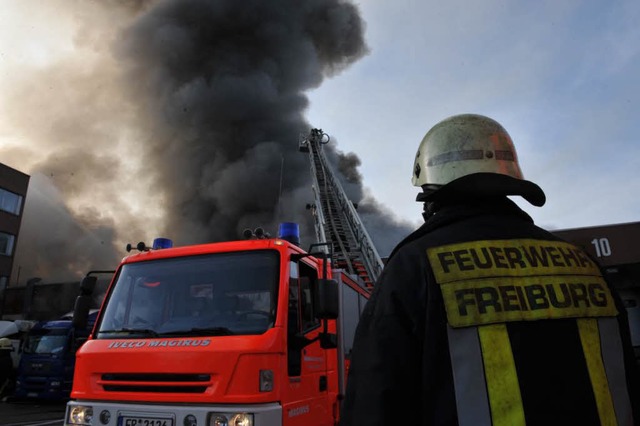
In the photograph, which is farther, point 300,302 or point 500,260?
point 300,302

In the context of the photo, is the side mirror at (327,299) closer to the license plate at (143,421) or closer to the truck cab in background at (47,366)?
the license plate at (143,421)

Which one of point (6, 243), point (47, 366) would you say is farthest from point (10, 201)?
point (47, 366)

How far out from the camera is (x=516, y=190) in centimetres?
115

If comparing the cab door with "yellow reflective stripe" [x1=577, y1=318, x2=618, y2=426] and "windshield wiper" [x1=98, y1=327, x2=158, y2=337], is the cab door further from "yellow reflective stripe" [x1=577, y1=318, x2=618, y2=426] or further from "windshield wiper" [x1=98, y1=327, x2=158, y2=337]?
"yellow reflective stripe" [x1=577, y1=318, x2=618, y2=426]

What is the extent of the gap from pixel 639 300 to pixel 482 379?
14.6 m

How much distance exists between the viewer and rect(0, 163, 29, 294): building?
2588 centimetres

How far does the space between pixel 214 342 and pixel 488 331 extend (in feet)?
6.42

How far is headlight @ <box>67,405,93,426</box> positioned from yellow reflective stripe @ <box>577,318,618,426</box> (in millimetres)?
2676

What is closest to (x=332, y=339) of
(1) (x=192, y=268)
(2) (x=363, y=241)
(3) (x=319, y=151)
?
(1) (x=192, y=268)

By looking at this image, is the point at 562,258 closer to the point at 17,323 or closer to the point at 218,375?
the point at 218,375

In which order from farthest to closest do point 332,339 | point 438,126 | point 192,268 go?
point 192,268 → point 332,339 → point 438,126

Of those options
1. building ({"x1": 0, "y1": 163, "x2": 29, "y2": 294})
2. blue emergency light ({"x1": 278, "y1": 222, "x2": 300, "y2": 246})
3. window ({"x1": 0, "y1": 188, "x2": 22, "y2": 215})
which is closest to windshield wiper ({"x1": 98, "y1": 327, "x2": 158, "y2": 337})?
blue emergency light ({"x1": 278, "y1": 222, "x2": 300, "y2": 246})

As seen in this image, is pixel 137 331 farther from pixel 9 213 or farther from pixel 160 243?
pixel 9 213

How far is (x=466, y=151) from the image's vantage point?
1301 millimetres
